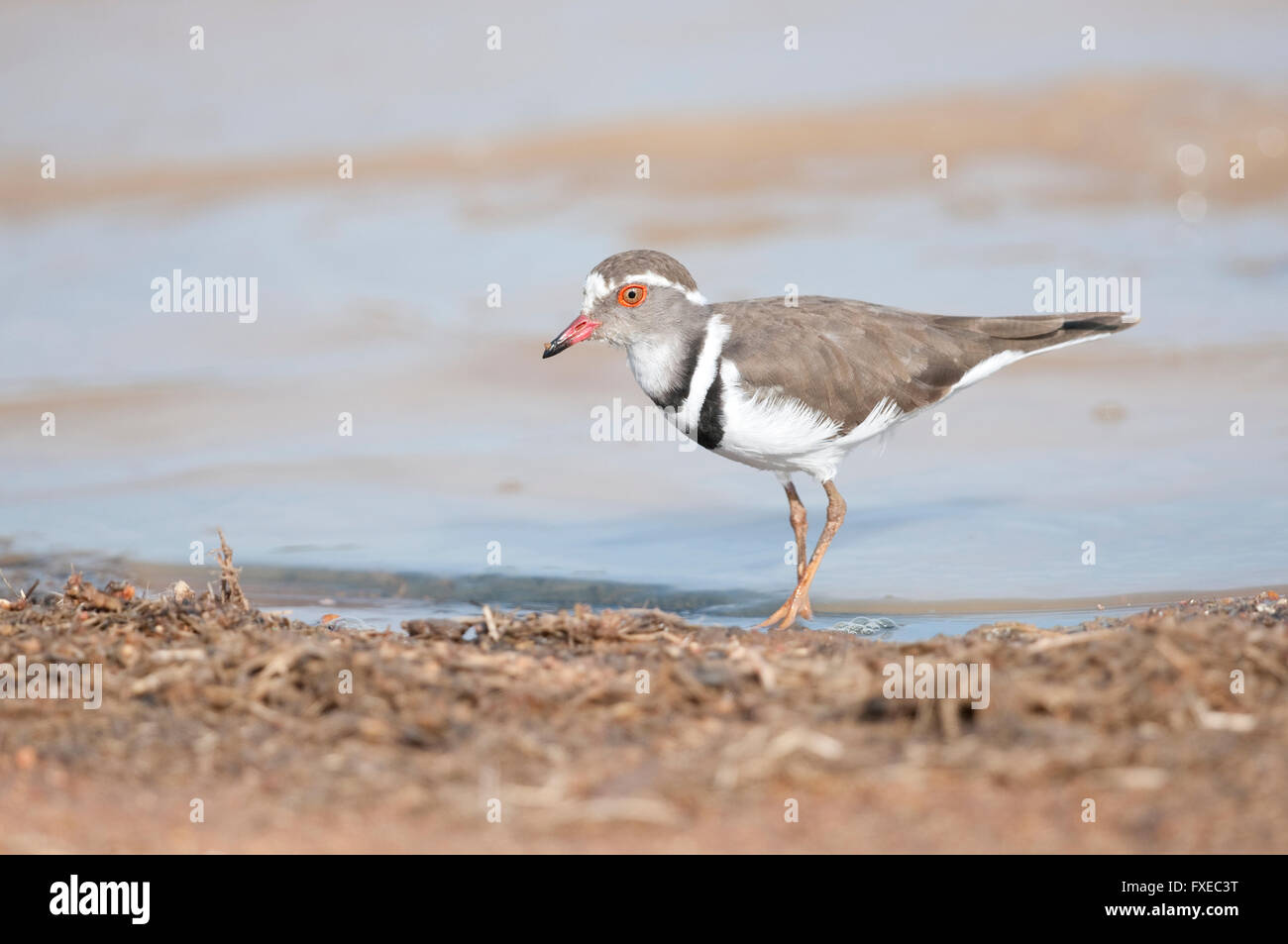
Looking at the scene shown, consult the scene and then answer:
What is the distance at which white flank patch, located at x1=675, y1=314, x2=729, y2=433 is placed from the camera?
23.9 feet

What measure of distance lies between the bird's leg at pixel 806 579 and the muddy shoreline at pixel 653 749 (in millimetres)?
2165

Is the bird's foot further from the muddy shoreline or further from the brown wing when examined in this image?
the muddy shoreline

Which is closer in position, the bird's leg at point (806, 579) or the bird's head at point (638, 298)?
the bird's leg at point (806, 579)

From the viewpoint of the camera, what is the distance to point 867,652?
4820 millimetres

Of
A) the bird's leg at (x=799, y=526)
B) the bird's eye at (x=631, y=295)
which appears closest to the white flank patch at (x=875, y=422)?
the bird's leg at (x=799, y=526)

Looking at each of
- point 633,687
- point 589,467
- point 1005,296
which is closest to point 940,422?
point 1005,296

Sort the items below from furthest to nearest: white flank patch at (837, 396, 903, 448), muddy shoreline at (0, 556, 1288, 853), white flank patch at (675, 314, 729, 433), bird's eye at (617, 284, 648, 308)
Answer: bird's eye at (617, 284, 648, 308) → white flank patch at (837, 396, 903, 448) → white flank patch at (675, 314, 729, 433) → muddy shoreline at (0, 556, 1288, 853)

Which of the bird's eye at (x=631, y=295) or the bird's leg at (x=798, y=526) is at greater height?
the bird's eye at (x=631, y=295)

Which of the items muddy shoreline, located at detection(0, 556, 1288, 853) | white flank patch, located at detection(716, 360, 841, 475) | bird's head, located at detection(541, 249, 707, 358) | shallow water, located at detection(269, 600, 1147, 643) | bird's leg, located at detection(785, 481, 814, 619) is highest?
bird's head, located at detection(541, 249, 707, 358)

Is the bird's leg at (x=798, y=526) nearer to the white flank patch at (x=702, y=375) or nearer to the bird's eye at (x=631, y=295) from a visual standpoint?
the white flank patch at (x=702, y=375)

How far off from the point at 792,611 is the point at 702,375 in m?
1.32

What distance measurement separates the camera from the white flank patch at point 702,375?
7.29 m

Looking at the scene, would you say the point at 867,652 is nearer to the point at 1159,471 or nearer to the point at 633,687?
the point at 633,687

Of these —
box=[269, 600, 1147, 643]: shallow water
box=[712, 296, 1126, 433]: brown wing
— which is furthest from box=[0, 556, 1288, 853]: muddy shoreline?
box=[712, 296, 1126, 433]: brown wing
